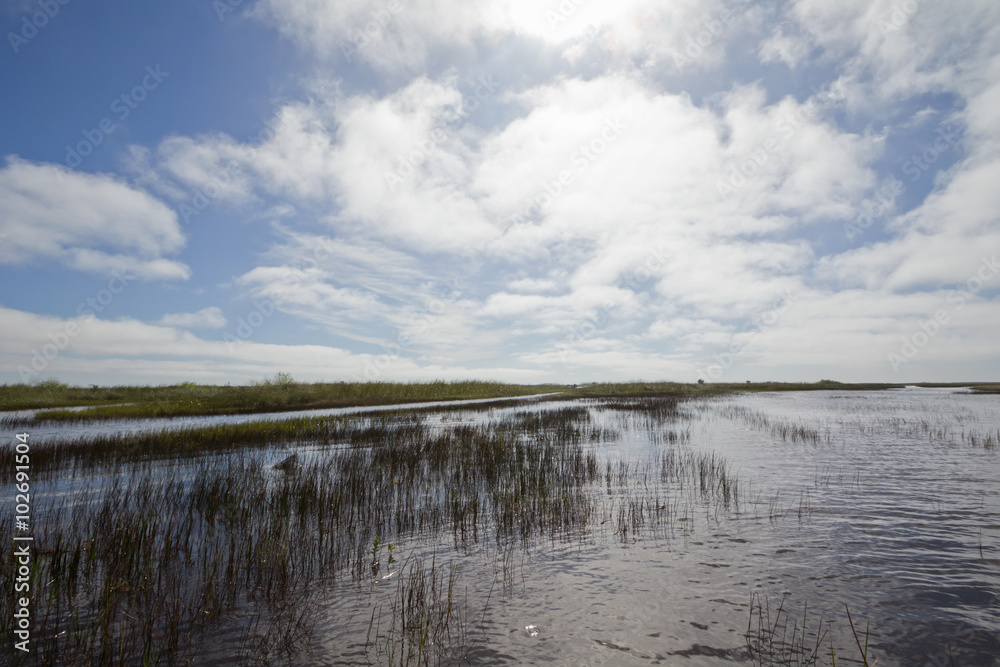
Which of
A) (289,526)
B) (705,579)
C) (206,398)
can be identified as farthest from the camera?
(206,398)

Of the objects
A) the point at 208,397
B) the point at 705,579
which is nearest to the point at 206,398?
the point at 208,397

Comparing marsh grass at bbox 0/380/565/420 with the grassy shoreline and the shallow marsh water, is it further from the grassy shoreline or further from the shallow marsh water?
the shallow marsh water

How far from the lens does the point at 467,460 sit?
14.7 meters

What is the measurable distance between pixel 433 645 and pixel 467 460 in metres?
10.0

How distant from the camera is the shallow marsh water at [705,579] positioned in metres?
4.70

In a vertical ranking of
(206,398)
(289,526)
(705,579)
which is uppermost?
(206,398)

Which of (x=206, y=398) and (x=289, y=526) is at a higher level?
(x=206, y=398)

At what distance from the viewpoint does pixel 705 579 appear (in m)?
6.30

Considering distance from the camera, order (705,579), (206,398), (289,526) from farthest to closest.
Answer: (206,398), (289,526), (705,579)

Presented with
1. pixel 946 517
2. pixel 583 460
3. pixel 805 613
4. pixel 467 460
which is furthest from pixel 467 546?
pixel 946 517

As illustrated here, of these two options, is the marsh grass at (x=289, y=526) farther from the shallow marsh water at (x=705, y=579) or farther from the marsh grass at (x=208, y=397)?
the marsh grass at (x=208, y=397)

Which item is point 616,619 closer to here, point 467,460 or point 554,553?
point 554,553

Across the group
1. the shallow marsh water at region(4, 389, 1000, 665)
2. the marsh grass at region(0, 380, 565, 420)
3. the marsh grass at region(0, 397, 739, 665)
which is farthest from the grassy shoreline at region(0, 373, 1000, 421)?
the shallow marsh water at region(4, 389, 1000, 665)

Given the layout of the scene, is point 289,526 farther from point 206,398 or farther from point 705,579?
point 206,398
